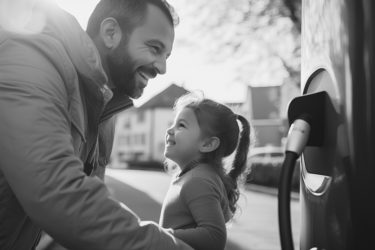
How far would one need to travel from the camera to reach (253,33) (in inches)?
549

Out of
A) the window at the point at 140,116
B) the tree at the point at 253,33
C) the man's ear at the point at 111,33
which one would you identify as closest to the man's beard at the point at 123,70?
the man's ear at the point at 111,33

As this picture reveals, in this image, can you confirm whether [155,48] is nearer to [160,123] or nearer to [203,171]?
[203,171]

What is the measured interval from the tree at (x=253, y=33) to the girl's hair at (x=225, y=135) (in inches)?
447

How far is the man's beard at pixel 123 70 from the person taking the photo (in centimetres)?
179

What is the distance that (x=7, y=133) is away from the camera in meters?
1.07

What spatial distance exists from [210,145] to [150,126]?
1846 inches

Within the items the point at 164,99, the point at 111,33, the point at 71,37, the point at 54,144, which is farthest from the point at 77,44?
the point at 164,99

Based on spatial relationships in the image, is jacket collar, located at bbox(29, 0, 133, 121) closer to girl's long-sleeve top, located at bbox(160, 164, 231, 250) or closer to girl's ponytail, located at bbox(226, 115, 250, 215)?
girl's long-sleeve top, located at bbox(160, 164, 231, 250)

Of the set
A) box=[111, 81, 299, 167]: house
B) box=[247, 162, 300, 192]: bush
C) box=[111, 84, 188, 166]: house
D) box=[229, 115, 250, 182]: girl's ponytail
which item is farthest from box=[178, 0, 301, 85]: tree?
box=[111, 84, 188, 166]: house

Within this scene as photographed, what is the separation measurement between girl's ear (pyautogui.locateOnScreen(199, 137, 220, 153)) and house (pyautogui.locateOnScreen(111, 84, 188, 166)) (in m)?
43.3

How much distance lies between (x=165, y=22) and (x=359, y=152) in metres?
1.00

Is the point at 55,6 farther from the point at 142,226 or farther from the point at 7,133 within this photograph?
the point at 142,226

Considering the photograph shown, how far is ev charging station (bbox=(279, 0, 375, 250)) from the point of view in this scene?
3.60ft

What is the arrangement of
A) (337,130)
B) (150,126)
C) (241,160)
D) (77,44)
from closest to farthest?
(337,130), (77,44), (241,160), (150,126)
